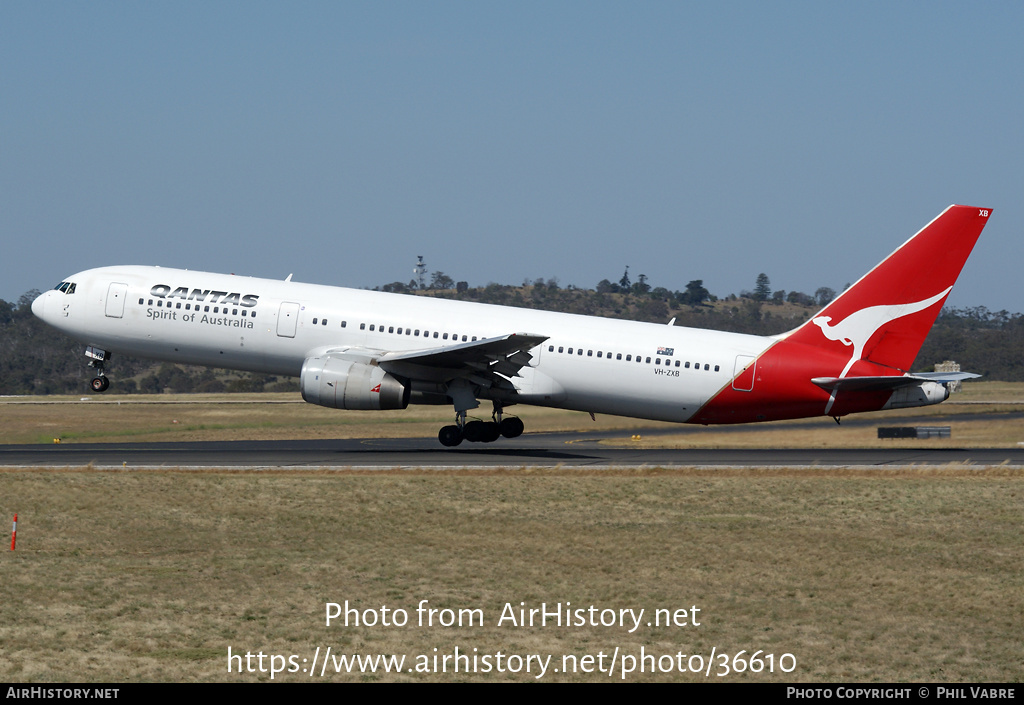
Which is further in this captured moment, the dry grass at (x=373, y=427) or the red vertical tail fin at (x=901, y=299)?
the dry grass at (x=373, y=427)

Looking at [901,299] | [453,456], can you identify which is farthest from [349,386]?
[901,299]

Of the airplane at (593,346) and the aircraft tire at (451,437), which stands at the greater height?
the airplane at (593,346)

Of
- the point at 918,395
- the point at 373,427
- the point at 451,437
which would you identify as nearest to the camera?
the point at 918,395

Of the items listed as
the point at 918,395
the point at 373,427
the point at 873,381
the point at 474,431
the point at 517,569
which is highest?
the point at 873,381

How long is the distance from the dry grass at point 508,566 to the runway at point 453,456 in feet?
9.67

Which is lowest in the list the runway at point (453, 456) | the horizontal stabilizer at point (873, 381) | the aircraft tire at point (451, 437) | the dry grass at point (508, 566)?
the dry grass at point (508, 566)

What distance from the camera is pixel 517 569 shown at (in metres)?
18.5

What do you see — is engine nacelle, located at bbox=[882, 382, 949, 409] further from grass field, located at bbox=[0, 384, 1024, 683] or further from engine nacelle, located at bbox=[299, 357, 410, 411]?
engine nacelle, located at bbox=[299, 357, 410, 411]

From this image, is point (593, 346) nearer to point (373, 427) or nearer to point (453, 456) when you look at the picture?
point (453, 456)

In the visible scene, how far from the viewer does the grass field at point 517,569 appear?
1336 cm

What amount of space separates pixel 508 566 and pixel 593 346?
17.4 metres

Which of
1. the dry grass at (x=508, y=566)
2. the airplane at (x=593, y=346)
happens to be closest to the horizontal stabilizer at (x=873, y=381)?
the airplane at (x=593, y=346)

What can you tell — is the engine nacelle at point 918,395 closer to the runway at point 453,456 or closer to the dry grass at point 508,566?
the runway at point 453,456

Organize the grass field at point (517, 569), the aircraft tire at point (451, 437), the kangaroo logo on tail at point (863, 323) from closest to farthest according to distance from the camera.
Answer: the grass field at point (517, 569) → the kangaroo logo on tail at point (863, 323) → the aircraft tire at point (451, 437)
